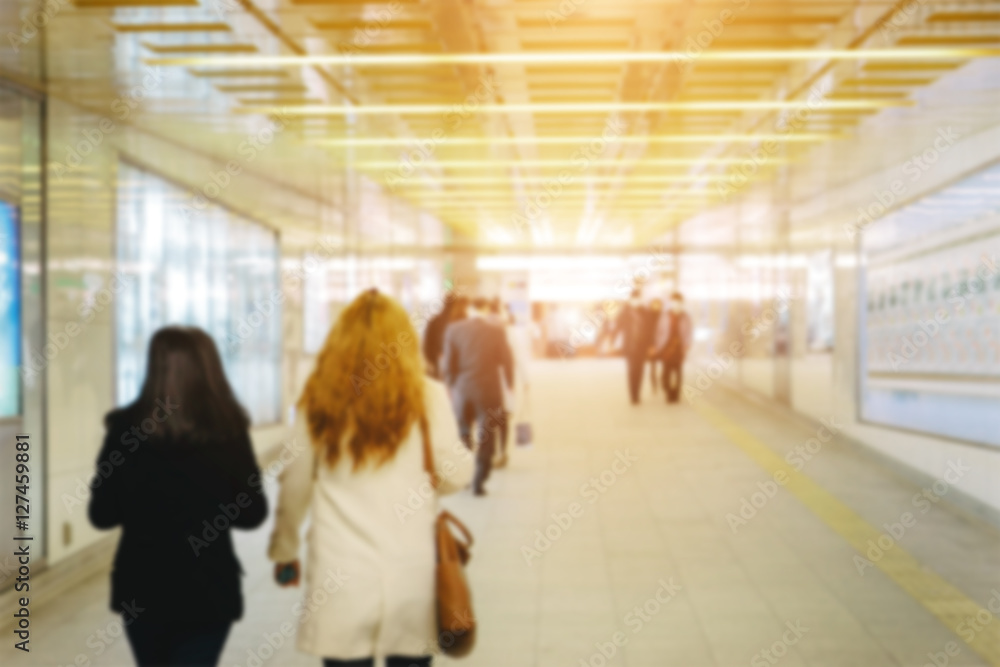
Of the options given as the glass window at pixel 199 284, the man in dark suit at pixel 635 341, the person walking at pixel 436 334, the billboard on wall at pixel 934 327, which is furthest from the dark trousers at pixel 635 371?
the person walking at pixel 436 334

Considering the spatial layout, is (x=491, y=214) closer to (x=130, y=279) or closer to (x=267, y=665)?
(x=130, y=279)

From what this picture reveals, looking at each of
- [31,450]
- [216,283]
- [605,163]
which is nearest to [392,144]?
[216,283]

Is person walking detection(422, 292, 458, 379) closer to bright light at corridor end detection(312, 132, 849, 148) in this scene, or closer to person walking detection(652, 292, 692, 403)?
bright light at corridor end detection(312, 132, 849, 148)

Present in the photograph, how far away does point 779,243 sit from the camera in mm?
16516

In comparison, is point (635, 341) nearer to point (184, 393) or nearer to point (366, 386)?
point (366, 386)

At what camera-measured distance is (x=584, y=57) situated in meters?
7.36

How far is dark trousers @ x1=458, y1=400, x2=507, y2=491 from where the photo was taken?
9.09 m

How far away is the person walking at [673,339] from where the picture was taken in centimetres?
1703

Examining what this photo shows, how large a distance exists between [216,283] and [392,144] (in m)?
2.46

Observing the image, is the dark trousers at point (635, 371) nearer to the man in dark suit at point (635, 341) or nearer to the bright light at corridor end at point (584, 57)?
the man in dark suit at point (635, 341)

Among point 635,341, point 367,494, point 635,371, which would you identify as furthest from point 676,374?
point 367,494

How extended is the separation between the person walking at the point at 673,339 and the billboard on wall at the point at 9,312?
11995mm

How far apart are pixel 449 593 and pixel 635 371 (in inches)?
579

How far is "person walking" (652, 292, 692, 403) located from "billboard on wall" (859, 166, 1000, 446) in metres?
5.59
